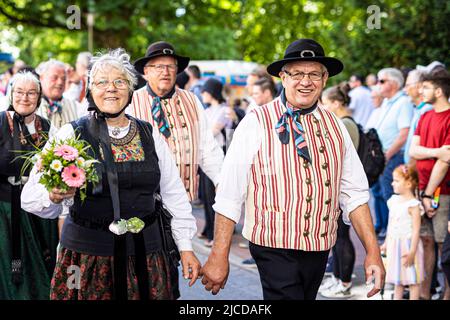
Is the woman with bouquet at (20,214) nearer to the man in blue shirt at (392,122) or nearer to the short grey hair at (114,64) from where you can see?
the short grey hair at (114,64)

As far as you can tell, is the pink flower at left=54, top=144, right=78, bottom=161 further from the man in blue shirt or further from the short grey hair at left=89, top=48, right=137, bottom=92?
the man in blue shirt

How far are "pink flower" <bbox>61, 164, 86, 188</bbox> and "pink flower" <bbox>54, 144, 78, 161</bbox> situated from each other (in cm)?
5

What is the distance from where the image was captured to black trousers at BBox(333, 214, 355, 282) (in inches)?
248

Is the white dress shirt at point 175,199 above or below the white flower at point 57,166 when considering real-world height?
below

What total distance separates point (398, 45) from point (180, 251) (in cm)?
1257

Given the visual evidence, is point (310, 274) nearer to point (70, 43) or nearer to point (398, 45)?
point (398, 45)

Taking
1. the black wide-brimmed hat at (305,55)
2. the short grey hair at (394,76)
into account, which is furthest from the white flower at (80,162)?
the short grey hair at (394,76)

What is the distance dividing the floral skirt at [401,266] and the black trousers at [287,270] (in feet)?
7.17

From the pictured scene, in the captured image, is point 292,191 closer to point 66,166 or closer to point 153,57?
point 66,166

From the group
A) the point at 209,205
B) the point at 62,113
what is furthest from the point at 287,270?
the point at 209,205

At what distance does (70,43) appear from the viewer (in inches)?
1144

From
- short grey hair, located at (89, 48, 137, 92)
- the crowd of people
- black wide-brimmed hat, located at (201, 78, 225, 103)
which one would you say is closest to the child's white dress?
the crowd of people

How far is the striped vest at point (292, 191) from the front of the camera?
3.69 m
